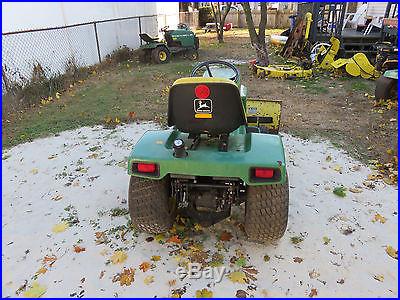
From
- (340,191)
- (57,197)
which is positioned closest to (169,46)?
(57,197)

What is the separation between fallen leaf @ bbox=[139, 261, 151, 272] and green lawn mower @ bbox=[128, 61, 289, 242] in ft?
0.91

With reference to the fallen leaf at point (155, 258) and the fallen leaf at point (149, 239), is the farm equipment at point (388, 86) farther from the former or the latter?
the fallen leaf at point (155, 258)

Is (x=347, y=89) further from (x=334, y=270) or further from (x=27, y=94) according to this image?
(x=27, y=94)

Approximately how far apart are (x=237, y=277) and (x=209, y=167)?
89 cm

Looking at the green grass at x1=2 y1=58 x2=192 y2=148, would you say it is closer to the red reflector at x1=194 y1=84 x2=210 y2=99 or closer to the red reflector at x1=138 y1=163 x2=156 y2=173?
the red reflector at x1=138 y1=163 x2=156 y2=173

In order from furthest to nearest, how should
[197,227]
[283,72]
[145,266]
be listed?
[283,72] → [197,227] → [145,266]

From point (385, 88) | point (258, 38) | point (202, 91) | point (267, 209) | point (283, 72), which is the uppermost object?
point (202, 91)

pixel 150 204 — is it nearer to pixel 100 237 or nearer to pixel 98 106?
pixel 100 237

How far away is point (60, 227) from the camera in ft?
10.3

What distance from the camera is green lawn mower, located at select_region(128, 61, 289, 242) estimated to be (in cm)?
238

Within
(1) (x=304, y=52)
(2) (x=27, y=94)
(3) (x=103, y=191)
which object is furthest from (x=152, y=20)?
(3) (x=103, y=191)

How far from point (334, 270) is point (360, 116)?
162 inches

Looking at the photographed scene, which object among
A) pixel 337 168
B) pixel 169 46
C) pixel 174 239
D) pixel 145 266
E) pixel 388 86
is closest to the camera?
pixel 145 266

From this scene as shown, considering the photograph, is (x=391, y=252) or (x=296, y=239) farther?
(x=296, y=239)
